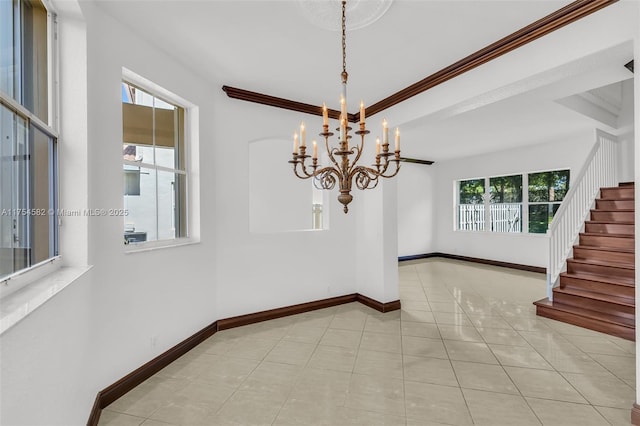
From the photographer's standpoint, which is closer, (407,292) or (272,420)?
(272,420)

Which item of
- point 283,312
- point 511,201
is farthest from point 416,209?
point 283,312

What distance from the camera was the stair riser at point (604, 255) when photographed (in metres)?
3.49

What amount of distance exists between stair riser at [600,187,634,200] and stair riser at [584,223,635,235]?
2.05 feet

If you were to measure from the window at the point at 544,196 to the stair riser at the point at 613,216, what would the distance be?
175 centimetres

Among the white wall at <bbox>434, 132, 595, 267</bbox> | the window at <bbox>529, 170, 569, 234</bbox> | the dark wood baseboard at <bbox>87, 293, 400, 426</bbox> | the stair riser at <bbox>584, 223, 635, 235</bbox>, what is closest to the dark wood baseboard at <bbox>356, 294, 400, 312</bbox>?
the dark wood baseboard at <bbox>87, 293, 400, 426</bbox>

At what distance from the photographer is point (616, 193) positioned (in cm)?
439

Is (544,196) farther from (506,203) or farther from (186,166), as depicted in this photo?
(186,166)

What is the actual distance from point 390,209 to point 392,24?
2247 millimetres

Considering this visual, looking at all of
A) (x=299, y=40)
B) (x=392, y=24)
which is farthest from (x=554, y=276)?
(x=299, y=40)

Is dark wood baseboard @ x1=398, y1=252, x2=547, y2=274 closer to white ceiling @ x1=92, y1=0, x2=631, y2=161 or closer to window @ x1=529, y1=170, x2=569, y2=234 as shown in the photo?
window @ x1=529, y1=170, x2=569, y2=234

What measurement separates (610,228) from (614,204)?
56cm

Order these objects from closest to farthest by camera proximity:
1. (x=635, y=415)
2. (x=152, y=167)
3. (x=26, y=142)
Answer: (x=26, y=142) → (x=635, y=415) → (x=152, y=167)

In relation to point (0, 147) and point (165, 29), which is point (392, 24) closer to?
point (165, 29)

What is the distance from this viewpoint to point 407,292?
182 inches
